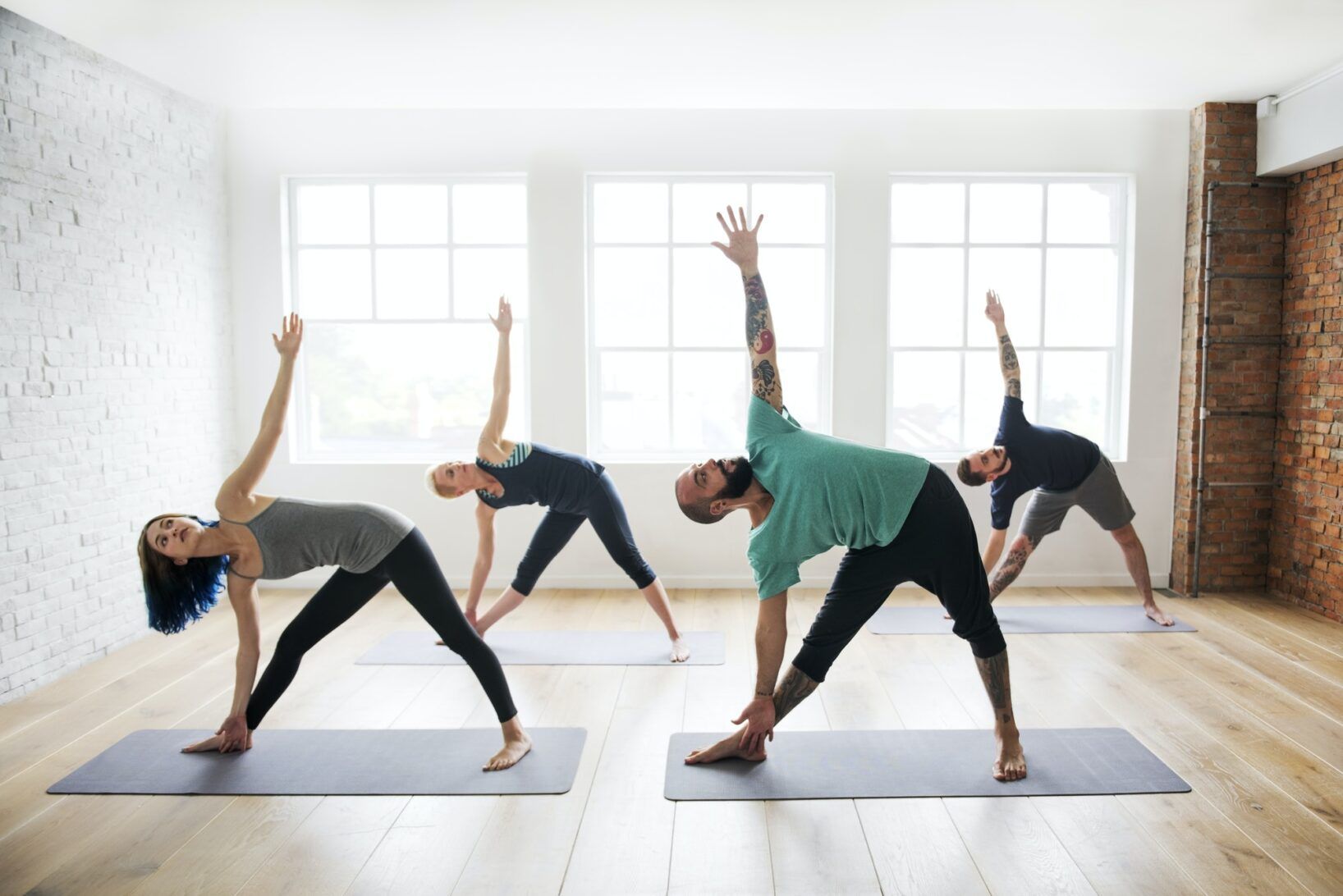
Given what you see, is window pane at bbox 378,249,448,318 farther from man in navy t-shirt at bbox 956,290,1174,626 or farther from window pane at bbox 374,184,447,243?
man in navy t-shirt at bbox 956,290,1174,626

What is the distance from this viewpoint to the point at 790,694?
3.02 m

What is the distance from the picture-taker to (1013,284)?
5.83m

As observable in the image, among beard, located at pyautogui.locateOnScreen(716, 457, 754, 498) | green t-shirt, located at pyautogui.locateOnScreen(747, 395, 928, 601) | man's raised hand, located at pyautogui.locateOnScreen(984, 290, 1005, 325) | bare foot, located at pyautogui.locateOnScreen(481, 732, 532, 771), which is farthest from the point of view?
man's raised hand, located at pyautogui.locateOnScreen(984, 290, 1005, 325)

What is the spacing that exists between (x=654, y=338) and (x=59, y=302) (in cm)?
312

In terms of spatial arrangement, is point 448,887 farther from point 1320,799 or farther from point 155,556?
point 1320,799

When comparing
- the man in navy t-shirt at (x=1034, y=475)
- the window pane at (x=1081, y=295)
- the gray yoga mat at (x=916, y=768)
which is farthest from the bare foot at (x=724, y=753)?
the window pane at (x=1081, y=295)

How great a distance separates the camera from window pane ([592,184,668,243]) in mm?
5828

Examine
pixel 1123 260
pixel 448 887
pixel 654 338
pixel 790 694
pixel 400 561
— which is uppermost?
pixel 1123 260

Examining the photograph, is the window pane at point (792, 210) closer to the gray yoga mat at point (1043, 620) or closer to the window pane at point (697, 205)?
the window pane at point (697, 205)

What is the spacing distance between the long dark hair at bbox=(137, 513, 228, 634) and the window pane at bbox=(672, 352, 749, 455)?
3241mm

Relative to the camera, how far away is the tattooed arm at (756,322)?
3016 mm

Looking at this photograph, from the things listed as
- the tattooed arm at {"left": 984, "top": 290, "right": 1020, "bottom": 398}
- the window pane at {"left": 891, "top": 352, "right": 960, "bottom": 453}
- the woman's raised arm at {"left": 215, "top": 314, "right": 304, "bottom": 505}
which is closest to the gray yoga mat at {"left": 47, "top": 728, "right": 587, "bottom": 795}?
the woman's raised arm at {"left": 215, "top": 314, "right": 304, "bottom": 505}

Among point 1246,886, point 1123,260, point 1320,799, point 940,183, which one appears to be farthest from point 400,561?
point 1123,260

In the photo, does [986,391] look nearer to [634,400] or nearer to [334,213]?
[634,400]
